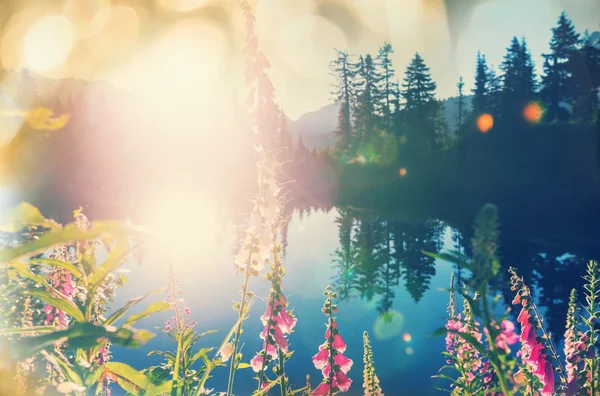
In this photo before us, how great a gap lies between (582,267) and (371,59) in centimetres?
4685

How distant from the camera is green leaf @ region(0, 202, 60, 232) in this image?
0.53 meters

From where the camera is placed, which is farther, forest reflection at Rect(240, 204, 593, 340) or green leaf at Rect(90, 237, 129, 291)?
forest reflection at Rect(240, 204, 593, 340)

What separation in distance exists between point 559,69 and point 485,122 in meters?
11.2

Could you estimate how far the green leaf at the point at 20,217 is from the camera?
1.74ft

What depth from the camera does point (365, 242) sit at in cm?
2777

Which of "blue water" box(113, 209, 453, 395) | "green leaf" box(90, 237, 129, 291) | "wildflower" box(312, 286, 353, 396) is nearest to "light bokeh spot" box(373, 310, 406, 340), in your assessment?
"blue water" box(113, 209, 453, 395)

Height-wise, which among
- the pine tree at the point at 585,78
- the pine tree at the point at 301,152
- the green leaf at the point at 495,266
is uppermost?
the pine tree at the point at 585,78

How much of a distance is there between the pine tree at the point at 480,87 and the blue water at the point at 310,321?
33638 mm

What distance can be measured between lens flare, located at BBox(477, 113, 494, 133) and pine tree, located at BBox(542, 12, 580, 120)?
6694 mm

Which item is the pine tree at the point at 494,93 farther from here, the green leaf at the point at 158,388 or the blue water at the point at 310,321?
the green leaf at the point at 158,388

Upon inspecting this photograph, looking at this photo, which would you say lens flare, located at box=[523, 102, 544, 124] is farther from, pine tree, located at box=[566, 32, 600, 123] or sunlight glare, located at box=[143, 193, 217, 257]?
sunlight glare, located at box=[143, 193, 217, 257]

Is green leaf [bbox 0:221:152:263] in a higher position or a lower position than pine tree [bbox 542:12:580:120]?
lower

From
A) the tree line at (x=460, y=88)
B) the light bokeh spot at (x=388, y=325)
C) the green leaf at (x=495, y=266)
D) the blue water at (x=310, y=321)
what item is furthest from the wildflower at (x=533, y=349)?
the tree line at (x=460, y=88)

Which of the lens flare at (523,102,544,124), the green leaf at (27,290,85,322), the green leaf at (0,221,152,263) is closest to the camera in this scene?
the green leaf at (0,221,152,263)
